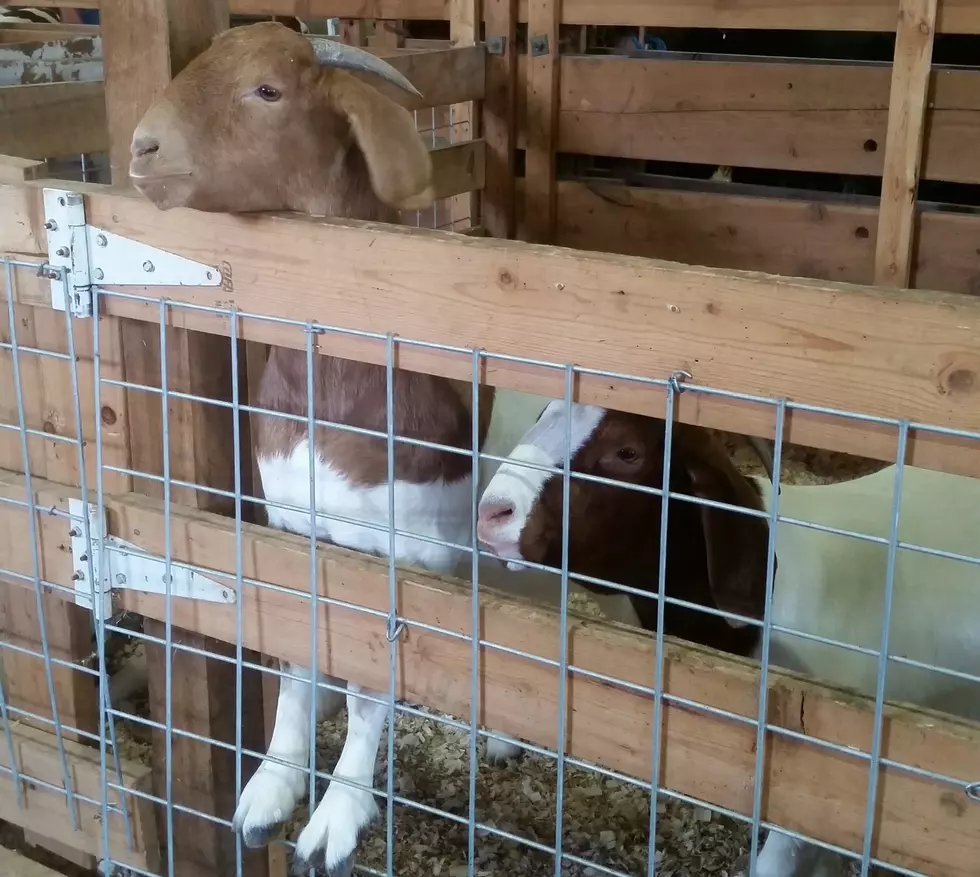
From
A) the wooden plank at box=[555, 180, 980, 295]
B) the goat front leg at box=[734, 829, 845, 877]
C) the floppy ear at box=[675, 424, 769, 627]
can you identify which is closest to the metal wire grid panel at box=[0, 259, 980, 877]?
the floppy ear at box=[675, 424, 769, 627]

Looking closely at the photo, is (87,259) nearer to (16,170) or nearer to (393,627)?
(16,170)

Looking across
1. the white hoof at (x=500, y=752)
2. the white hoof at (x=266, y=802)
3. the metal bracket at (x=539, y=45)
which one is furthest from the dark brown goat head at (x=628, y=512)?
the metal bracket at (x=539, y=45)

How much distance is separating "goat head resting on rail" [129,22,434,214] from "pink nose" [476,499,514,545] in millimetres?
548

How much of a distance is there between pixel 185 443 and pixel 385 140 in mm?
610

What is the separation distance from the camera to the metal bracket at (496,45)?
4.32 meters

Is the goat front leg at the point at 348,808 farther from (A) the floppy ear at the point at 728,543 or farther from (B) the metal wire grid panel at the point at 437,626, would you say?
(A) the floppy ear at the point at 728,543

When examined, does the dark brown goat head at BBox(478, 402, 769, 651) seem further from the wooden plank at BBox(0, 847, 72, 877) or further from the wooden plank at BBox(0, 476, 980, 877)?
the wooden plank at BBox(0, 847, 72, 877)

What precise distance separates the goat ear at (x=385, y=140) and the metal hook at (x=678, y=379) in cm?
85

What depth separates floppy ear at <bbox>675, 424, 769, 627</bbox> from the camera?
2078 mm

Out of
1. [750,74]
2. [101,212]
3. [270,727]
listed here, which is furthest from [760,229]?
[101,212]

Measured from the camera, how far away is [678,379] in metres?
1.27

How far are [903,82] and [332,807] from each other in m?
2.91

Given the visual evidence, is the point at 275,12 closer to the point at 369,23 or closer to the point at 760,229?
the point at 369,23

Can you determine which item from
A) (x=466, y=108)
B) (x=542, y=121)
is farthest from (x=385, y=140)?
(x=466, y=108)
